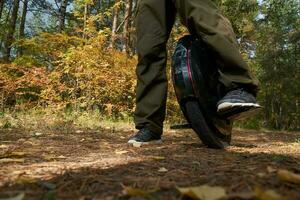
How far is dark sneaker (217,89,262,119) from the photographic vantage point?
2.63 metres

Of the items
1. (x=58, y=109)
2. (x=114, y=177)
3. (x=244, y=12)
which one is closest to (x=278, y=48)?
(x=244, y=12)

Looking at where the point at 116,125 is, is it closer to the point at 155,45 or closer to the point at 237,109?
the point at 155,45

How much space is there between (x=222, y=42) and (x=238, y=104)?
40 centimetres

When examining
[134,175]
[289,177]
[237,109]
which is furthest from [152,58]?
[289,177]

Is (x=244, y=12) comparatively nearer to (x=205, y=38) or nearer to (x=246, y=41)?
(x=246, y=41)

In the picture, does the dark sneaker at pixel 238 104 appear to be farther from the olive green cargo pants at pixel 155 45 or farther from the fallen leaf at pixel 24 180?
the fallen leaf at pixel 24 180

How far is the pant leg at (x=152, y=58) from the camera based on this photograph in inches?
122

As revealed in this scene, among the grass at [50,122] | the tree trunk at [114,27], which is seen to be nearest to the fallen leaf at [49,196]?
the grass at [50,122]

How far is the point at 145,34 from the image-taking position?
10.2 feet

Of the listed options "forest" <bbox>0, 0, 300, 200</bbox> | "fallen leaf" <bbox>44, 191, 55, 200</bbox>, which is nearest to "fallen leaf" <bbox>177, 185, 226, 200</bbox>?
"forest" <bbox>0, 0, 300, 200</bbox>

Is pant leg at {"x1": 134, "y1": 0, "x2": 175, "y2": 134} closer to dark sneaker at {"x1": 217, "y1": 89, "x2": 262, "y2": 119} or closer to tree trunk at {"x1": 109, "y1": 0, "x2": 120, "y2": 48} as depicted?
dark sneaker at {"x1": 217, "y1": 89, "x2": 262, "y2": 119}

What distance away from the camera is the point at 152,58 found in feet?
10.3

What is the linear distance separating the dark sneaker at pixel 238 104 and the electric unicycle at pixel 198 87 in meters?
0.13

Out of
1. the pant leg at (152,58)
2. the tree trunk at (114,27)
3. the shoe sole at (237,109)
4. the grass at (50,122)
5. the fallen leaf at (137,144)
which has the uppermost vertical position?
the tree trunk at (114,27)
